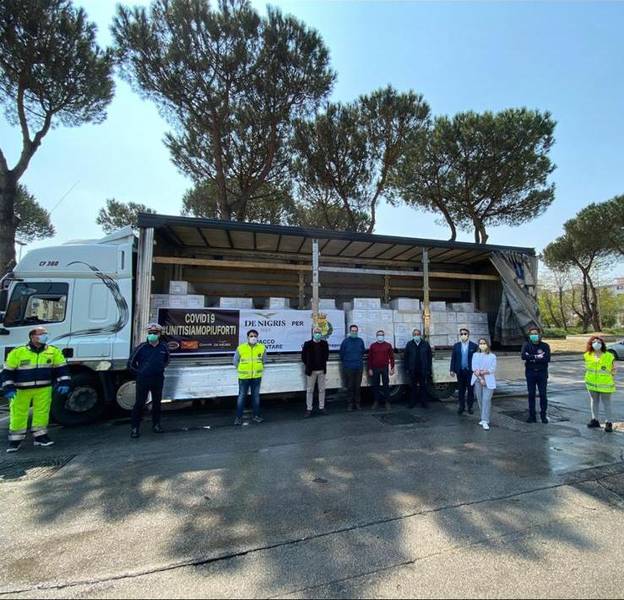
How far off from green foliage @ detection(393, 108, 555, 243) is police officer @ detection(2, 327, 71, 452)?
14.5 metres

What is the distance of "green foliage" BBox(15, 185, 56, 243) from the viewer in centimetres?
2134

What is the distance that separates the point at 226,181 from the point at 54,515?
13011mm

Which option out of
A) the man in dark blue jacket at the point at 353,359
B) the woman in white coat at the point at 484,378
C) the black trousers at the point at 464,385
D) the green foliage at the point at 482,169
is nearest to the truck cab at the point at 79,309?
the man in dark blue jacket at the point at 353,359

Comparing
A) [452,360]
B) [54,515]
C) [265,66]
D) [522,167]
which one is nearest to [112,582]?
[54,515]

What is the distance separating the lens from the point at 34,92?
1064cm

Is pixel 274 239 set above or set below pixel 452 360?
above

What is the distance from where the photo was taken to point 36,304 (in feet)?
17.9

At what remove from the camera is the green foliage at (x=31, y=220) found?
840 inches

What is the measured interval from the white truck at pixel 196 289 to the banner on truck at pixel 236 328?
0.08ft

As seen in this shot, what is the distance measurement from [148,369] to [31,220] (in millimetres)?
23805

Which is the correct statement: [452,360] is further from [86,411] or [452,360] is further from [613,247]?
[613,247]

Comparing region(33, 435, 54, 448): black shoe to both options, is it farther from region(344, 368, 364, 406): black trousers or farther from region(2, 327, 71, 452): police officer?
region(344, 368, 364, 406): black trousers

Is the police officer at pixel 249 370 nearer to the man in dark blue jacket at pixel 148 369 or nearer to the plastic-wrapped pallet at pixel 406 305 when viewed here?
the man in dark blue jacket at pixel 148 369

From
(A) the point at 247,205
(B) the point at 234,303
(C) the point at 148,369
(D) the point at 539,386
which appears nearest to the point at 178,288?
(B) the point at 234,303
